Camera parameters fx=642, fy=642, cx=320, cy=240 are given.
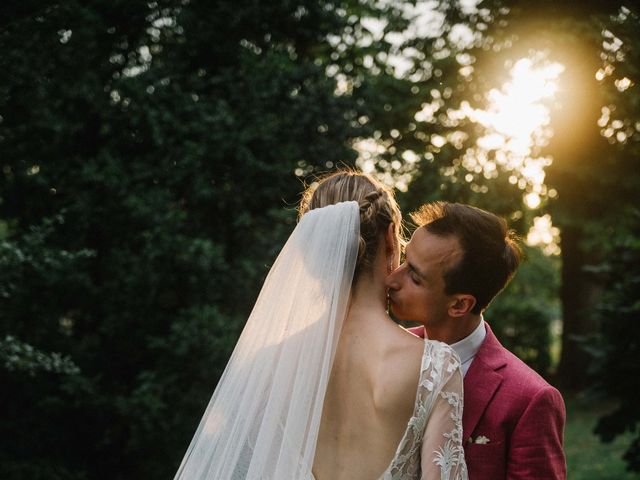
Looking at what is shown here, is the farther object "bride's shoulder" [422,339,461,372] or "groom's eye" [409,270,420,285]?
"groom's eye" [409,270,420,285]

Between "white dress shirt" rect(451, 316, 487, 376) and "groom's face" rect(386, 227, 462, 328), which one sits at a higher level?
"groom's face" rect(386, 227, 462, 328)

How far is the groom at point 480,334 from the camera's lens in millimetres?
2393

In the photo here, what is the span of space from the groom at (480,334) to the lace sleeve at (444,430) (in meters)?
0.20

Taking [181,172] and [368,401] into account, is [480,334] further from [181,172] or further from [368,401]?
[181,172]

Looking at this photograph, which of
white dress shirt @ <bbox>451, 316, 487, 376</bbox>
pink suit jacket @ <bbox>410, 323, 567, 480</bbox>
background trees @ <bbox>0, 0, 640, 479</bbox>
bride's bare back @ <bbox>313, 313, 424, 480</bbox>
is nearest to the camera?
bride's bare back @ <bbox>313, 313, 424, 480</bbox>

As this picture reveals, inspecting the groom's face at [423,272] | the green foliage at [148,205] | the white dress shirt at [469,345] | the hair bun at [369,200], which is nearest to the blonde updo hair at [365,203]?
the hair bun at [369,200]

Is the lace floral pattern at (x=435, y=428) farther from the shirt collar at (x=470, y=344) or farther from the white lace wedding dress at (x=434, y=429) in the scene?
the shirt collar at (x=470, y=344)

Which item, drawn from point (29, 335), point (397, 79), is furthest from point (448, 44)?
point (29, 335)

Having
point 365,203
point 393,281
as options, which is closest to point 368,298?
point 393,281

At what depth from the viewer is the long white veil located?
7.79ft

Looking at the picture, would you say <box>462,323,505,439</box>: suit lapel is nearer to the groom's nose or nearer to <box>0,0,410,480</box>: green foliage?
the groom's nose

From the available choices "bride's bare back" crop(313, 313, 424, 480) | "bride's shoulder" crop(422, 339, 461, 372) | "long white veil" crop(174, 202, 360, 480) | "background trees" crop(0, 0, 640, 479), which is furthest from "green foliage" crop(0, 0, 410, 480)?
"bride's shoulder" crop(422, 339, 461, 372)

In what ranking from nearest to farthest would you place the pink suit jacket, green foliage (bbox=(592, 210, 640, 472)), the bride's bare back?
the bride's bare back, the pink suit jacket, green foliage (bbox=(592, 210, 640, 472))

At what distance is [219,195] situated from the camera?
612 centimetres
